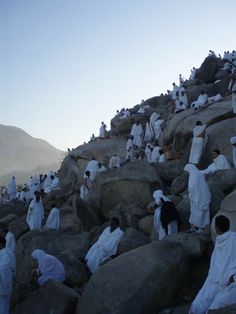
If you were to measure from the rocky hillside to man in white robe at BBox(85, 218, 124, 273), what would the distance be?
7.0 inches

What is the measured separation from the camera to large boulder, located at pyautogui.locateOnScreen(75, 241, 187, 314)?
672cm

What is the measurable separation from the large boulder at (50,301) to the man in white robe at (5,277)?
0.32 metres

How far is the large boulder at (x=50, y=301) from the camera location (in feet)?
23.3

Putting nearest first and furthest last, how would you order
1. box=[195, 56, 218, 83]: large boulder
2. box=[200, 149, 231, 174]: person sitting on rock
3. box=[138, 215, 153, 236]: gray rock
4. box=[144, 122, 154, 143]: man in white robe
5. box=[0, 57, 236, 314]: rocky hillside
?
box=[0, 57, 236, 314]: rocky hillside, box=[138, 215, 153, 236]: gray rock, box=[200, 149, 231, 174]: person sitting on rock, box=[144, 122, 154, 143]: man in white robe, box=[195, 56, 218, 83]: large boulder

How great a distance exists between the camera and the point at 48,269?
26.9ft

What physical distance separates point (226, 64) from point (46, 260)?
2739cm

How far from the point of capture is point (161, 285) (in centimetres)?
708

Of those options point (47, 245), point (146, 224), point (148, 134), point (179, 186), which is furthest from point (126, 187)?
point (148, 134)

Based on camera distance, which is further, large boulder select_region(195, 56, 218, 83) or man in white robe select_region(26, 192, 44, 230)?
large boulder select_region(195, 56, 218, 83)

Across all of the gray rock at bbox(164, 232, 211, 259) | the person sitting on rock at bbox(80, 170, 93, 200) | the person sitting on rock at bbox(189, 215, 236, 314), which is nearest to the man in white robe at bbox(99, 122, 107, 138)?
the person sitting on rock at bbox(80, 170, 93, 200)

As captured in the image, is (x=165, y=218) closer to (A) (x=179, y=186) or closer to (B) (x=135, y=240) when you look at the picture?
(B) (x=135, y=240)

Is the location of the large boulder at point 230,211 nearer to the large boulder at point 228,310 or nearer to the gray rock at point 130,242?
the gray rock at point 130,242

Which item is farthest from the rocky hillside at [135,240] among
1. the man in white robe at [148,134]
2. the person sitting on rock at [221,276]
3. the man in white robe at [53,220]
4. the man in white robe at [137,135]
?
the man in white robe at [137,135]

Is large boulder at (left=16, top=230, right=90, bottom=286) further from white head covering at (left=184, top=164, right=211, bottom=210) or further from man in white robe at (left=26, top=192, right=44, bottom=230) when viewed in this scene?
white head covering at (left=184, top=164, right=211, bottom=210)
